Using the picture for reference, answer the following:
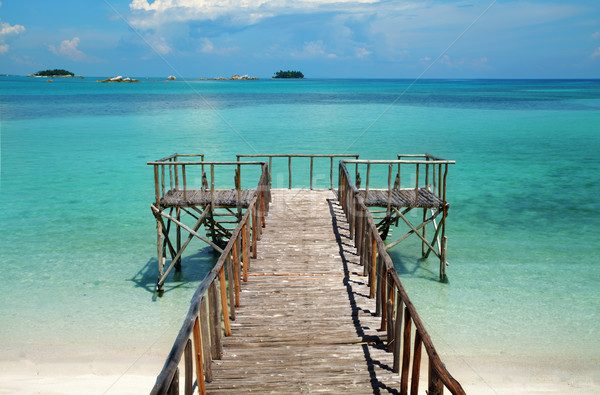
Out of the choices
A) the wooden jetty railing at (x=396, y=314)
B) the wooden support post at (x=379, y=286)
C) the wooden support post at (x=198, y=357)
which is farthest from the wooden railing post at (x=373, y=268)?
the wooden support post at (x=198, y=357)

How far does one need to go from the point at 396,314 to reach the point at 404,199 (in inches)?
286

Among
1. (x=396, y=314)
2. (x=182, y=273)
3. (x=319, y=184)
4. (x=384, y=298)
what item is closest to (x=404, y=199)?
(x=384, y=298)

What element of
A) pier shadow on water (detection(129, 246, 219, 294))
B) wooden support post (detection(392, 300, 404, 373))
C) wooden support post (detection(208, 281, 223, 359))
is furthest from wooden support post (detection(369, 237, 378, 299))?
pier shadow on water (detection(129, 246, 219, 294))

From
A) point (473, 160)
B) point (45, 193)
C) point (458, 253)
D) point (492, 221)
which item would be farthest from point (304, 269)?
point (473, 160)

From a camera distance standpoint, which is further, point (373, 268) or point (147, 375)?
point (147, 375)

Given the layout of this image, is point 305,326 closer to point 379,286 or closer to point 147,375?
point 379,286

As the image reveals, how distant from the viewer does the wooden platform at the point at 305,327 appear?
491 cm

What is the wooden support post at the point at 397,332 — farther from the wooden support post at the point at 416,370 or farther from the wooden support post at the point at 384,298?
the wooden support post at the point at 384,298

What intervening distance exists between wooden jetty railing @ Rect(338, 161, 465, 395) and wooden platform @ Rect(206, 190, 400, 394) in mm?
211

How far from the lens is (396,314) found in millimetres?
4824

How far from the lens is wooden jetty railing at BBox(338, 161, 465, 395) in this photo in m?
3.89

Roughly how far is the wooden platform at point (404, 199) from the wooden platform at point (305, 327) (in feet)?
7.24

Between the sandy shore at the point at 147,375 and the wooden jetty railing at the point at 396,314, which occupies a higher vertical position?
the wooden jetty railing at the point at 396,314

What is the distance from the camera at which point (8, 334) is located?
9.56m
